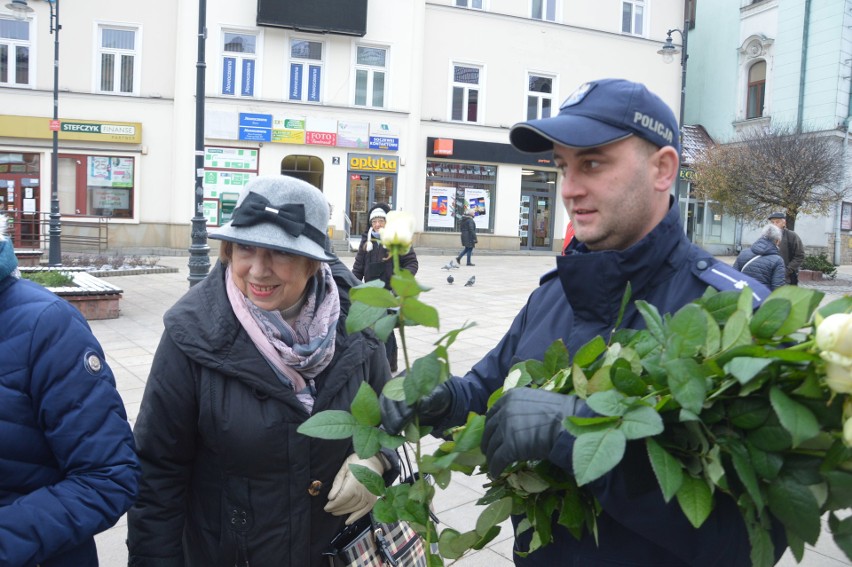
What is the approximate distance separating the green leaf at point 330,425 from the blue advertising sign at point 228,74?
21834 millimetres

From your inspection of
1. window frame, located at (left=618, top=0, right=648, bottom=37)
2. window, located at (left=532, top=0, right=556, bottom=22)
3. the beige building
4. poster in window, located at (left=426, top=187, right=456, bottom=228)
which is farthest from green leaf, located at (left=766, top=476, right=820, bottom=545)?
window frame, located at (left=618, top=0, right=648, bottom=37)

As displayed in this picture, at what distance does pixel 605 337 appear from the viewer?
5.01ft

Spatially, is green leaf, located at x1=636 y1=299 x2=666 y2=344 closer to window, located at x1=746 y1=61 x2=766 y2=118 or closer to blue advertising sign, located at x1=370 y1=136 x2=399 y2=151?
blue advertising sign, located at x1=370 y1=136 x2=399 y2=151

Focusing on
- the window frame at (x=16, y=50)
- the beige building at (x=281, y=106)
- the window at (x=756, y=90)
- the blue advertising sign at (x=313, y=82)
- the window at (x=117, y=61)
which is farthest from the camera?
the window at (x=756, y=90)

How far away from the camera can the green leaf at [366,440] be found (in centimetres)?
126

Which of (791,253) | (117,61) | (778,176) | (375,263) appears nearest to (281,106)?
(117,61)

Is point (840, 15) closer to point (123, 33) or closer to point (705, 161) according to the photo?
point (705, 161)

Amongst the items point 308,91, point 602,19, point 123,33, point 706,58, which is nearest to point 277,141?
point 308,91

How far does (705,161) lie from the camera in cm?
2239

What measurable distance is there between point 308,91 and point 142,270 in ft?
30.6

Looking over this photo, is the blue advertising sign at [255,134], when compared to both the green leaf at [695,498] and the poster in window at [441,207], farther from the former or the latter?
the green leaf at [695,498]

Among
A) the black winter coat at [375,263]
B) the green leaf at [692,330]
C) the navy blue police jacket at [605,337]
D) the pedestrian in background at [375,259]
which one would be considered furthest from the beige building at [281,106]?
the green leaf at [692,330]

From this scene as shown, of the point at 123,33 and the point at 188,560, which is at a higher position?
the point at 123,33

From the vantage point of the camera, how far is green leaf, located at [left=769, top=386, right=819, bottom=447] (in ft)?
3.05
